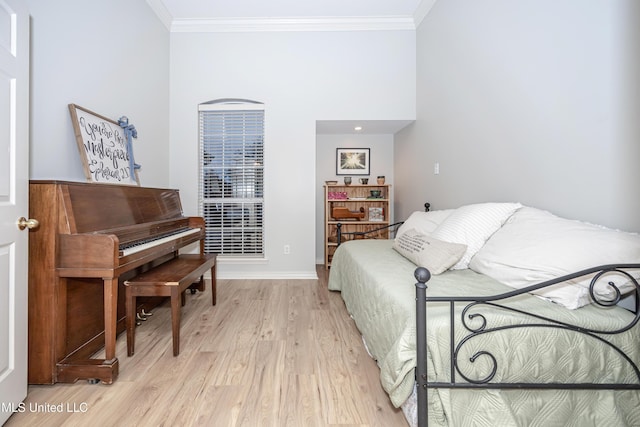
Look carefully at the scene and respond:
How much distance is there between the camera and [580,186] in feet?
4.98

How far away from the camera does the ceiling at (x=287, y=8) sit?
315cm

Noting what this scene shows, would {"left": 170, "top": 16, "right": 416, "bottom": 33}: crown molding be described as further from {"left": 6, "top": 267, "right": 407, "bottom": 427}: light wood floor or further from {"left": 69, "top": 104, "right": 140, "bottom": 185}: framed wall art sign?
{"left": 6, "top": 267, "right": 407, "bottom": 427}: light wood floor

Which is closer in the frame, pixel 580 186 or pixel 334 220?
pixel 580 186

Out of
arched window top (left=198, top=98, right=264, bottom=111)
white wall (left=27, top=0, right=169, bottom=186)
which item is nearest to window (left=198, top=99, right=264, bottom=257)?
arched window top (left=198, top=98, right=264, bottom=111)

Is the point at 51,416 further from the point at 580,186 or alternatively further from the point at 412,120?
the point at 412,120

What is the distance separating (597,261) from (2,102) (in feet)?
8.28

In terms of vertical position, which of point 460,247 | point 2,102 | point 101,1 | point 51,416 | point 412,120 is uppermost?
point 101,1

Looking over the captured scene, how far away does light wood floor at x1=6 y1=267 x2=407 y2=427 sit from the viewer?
132 centimetres

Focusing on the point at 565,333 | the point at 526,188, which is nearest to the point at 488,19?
the point at 526,188

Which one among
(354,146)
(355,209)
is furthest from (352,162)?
(355,209)

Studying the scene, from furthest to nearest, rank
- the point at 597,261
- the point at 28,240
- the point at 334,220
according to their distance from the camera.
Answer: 1. the point at 334,220
2. the point at 28,240
3. the point at 597,261

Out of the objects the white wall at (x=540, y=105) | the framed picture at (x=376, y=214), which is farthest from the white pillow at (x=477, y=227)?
the framed picture at (x=376, y=214)

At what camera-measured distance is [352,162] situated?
444 centimetres

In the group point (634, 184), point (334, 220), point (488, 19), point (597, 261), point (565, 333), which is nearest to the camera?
point (565, 333)
